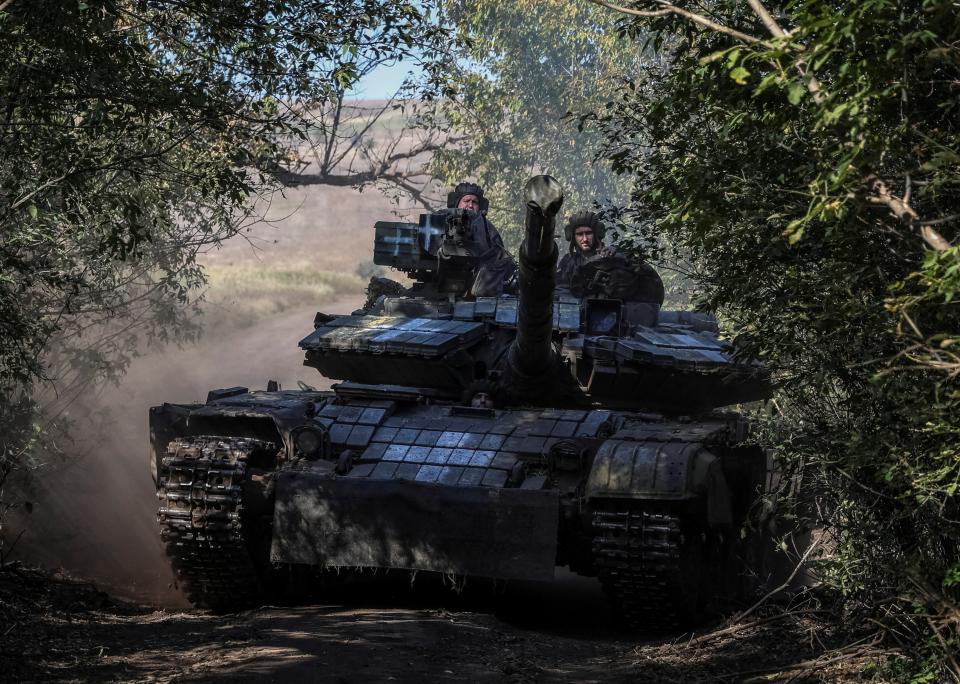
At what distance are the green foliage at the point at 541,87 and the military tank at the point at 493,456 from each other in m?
22.3

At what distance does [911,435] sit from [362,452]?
5095 mm

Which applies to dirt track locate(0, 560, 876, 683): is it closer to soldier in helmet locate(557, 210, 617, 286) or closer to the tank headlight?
the tank headlight

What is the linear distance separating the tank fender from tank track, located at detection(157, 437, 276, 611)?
112 inches

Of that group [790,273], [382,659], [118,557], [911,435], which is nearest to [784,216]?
[790,273]

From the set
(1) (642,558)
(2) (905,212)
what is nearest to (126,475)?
(1) (642,558)

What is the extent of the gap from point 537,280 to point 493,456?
1.58 meters

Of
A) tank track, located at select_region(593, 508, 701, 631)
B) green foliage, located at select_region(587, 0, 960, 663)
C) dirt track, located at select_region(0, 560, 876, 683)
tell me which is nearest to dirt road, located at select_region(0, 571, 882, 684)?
dirt track, located at select_region(0, 560, 876, 683)

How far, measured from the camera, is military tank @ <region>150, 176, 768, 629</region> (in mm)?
10117

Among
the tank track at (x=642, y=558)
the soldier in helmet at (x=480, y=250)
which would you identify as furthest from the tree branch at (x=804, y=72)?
the soldier in helmet at (x=480, y=250)

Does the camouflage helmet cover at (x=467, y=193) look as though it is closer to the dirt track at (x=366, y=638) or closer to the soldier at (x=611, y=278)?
→ the soldier at (x=611, y=278)

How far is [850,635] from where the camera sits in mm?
8703

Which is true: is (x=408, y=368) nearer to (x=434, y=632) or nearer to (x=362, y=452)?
(x=362, y=452)

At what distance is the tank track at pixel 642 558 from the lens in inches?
392

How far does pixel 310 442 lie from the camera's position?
437 inches
